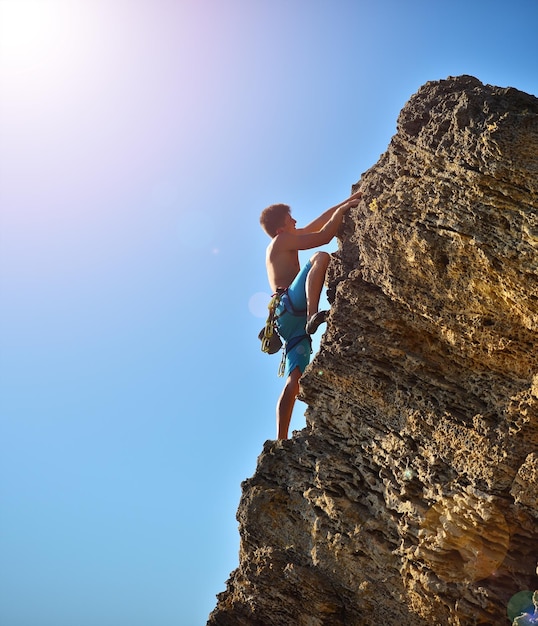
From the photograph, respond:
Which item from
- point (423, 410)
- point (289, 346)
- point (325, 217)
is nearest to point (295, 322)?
point (289, 346)

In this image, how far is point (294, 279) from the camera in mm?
9906

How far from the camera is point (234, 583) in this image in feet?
28.0

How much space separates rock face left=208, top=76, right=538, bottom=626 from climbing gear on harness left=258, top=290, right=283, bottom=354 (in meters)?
1.90

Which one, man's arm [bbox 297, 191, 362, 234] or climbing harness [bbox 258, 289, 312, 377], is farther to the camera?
climbing harness [bbox 258, 289, 312, 377]

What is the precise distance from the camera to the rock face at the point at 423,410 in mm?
6203

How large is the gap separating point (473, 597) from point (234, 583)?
12.2 ft

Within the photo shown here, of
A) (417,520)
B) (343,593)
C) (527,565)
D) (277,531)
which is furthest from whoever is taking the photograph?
(277,531)

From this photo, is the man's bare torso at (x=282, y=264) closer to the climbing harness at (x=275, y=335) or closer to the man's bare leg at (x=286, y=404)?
the climbing harness at (x=275, y=335)

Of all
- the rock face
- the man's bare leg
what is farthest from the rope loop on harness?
the rock face

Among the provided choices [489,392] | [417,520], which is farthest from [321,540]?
[489,392]

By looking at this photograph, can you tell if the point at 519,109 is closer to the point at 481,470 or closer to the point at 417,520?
the point at 481,470

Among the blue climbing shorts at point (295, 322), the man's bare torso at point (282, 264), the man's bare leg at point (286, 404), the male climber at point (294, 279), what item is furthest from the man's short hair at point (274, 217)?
the man's bare leg at point (286, 404)

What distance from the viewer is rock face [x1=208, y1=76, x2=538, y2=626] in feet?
20.4

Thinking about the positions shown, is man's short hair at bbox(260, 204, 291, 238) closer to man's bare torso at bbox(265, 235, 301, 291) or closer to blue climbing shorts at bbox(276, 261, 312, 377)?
man's bare torso at bbox(265, 235, 301, 291)
